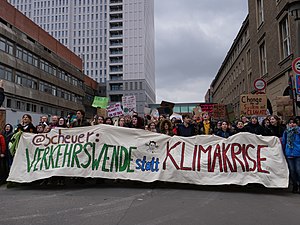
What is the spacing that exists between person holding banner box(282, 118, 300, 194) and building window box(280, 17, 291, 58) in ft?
39.4

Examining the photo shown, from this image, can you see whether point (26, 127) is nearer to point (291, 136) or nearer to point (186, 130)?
point (186, 130)

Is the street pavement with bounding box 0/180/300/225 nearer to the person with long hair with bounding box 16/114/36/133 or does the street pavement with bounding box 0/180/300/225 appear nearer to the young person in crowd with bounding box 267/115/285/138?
the person with long hair with bounding box 16/114/36/133

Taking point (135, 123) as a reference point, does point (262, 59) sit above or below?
above

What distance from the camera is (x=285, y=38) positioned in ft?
59.2

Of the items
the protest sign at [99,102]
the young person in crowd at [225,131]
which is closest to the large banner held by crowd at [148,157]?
the young person in crowd at [225,131]

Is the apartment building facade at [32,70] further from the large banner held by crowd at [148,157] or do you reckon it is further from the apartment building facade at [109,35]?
the apartment building facade at [109,35]

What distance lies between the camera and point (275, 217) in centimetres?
497

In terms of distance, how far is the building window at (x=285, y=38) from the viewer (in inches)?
689

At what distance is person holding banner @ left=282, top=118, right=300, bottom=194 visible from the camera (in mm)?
6891

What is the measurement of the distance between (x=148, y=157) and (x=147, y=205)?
2.05 m

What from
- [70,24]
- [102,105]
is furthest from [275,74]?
[70,24]

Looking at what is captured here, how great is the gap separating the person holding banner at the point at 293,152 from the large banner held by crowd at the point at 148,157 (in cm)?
17

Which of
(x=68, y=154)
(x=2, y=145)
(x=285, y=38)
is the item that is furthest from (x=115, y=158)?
(x=285, y=38)

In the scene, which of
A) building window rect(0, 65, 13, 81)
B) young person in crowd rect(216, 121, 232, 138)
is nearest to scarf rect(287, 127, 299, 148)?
young person in crowd rect(216, 121, 232, 138)
